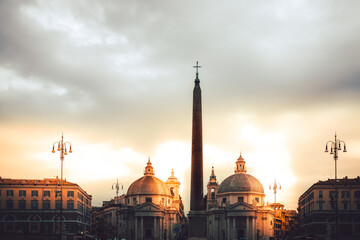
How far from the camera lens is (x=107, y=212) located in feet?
523

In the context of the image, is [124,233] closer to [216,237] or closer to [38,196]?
[216,237]

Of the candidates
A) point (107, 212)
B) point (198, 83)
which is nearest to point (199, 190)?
point (198, 83)

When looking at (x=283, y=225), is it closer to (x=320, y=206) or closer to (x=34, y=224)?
(x=320, y=206)

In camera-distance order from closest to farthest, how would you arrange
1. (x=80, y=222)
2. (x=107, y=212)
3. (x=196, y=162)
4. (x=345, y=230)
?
(x=196, y=162) < (x=345, y=230) < (x=80, y=222) < (x=107, y=212)

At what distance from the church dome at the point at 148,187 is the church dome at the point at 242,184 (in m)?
14.9

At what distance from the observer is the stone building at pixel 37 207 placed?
334ft

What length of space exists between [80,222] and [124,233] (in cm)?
2102

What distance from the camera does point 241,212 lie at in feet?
399

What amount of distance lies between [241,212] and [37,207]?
42.3m

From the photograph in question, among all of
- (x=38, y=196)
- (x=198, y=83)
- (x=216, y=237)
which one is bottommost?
(x=216, y=237)

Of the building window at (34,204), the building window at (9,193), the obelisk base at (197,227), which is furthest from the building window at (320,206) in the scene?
the building window at (9,193)

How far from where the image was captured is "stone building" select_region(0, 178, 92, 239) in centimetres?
10188

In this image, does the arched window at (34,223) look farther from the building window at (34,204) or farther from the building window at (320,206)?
the building window at (320,206)

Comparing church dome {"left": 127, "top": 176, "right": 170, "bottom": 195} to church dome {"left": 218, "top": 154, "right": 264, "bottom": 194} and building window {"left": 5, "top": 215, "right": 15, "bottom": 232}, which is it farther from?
building window {"left": 5, "top": 215, "right": 15, "bottom": 232}
